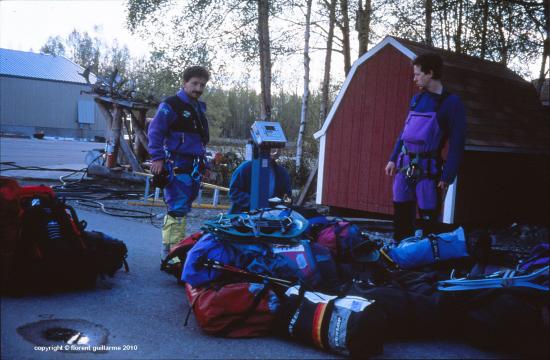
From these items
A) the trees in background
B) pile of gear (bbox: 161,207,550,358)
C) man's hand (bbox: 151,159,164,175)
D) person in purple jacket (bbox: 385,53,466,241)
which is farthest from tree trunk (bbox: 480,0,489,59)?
man's hand (bbox: 151,159,164,175)

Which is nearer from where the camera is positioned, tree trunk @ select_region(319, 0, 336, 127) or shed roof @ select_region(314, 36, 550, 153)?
shed roof @ select_region(314, 36, 550, 153)

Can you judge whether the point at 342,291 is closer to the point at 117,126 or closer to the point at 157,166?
the point at 157,166

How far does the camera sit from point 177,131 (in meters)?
4.99

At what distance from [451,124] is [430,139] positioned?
0.22 m

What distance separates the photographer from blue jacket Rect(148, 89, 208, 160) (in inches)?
191

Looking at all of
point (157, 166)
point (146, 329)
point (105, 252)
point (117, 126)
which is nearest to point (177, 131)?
point (157, 166)

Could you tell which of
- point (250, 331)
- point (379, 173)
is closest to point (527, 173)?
point (379, 173)

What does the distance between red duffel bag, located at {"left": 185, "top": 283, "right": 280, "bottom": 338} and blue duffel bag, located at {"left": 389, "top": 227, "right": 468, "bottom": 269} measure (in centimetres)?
158

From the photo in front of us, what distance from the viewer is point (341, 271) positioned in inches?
169

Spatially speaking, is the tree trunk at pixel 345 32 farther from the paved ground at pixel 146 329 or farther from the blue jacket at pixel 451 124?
the paved ground at pixel 146 329

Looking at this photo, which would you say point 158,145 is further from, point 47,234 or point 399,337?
point 399,337

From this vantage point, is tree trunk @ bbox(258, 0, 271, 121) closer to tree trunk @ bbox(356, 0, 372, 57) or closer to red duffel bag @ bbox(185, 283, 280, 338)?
tree trunk @ bbox(356, 0, 372, 57)

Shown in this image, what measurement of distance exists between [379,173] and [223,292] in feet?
21.9

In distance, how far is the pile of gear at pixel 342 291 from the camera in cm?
325
